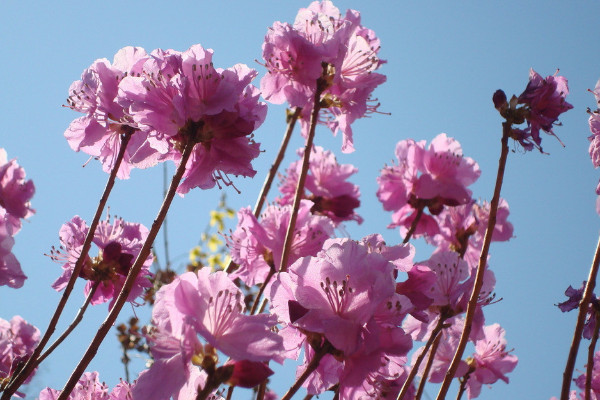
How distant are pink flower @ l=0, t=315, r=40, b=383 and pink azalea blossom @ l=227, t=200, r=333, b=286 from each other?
29.8 inches

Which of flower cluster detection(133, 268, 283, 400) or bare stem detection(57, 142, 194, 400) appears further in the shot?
bare stem detection(57, 142, 194, 400)

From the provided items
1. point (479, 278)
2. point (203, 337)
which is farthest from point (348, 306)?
point (479, 278)

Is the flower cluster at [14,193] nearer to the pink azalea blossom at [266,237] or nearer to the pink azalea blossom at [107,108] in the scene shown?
the pink azalea blossom at [107,108]

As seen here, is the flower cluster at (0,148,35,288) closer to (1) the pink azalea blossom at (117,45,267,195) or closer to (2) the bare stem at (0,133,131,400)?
(2) the bare stem at (0,133,131,400)

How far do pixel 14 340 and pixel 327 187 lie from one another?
62.2 inches

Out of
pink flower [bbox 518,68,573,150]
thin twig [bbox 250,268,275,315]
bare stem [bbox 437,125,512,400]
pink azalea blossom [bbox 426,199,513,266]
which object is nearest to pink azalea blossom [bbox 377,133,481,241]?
pink azalea blossom [bbox 426,199,513,266]

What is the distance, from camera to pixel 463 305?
79.0 inches

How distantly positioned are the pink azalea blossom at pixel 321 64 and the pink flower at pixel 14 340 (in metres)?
1.20

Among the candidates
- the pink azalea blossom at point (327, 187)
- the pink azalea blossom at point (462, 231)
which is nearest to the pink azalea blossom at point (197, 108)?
the pink azalea blossom at point (327, 187)

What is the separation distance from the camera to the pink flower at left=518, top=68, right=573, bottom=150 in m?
2.05

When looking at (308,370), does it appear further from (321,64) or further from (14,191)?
(14,191)

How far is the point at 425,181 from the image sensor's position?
2.93 metres

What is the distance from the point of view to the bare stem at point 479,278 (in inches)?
63.6

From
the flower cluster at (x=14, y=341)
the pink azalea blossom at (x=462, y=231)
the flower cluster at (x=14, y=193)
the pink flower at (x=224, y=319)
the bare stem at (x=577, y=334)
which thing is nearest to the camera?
the pink flower at (x=224, y=319)
